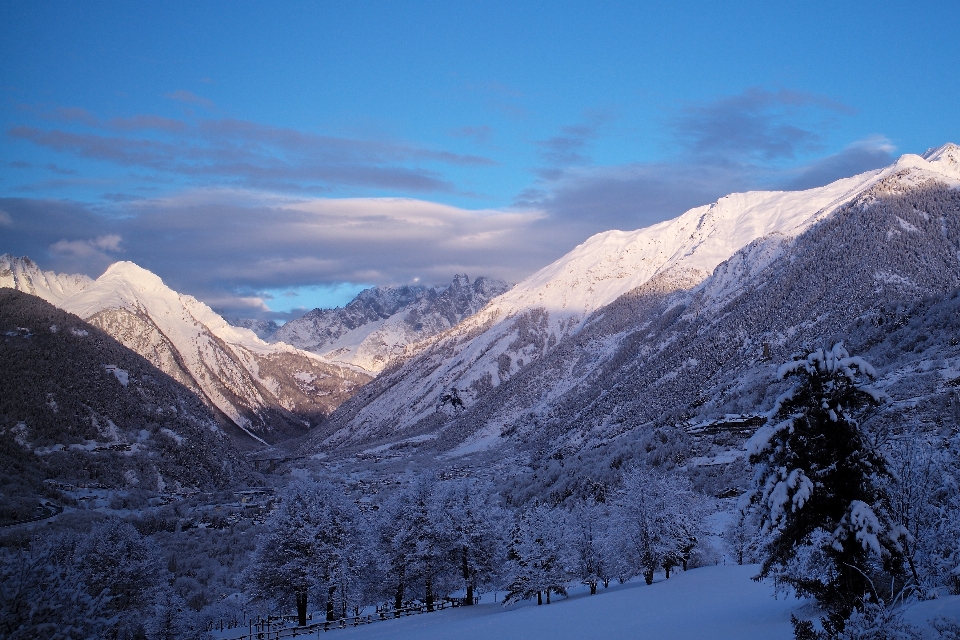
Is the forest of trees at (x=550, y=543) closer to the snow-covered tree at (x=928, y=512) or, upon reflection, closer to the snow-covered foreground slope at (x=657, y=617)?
the snow-covered tree at (x=928, y=512)

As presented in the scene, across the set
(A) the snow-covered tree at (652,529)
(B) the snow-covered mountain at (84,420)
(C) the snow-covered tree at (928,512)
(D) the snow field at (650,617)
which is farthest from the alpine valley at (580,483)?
(B) the snow-covered mountain at (84,420)

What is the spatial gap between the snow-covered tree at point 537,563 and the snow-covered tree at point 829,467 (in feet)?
101

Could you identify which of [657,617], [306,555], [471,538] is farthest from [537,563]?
[657,617]

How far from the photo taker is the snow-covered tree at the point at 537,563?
49531 mm

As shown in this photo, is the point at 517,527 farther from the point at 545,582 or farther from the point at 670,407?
the point at 670,407

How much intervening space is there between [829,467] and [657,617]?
537 inches

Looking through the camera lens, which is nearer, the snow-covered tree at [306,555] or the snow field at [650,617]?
the snow field at [650,617]

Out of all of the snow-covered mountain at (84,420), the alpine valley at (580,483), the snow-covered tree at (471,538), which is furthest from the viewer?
the snow-covered mountain at (84,420)

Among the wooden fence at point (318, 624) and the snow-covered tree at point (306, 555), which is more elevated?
the snow-covered tree at point (306, 555)

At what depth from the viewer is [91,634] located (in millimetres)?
24844

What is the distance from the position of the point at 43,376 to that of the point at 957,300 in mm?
152534

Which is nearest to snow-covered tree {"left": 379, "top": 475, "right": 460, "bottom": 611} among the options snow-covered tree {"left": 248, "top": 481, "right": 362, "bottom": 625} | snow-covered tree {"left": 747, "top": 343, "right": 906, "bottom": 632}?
snow-covered tree {"left": 248, "top": 481, "right": 362, "bottom": 625}

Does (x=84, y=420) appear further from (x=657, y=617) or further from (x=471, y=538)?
(x=657, y=617)

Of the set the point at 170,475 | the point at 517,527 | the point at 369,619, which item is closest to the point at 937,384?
the point at 517,527
